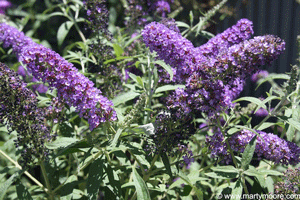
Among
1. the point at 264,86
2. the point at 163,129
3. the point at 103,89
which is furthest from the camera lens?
the point at 264,86

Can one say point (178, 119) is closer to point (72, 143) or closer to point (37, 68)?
point (72, 143)

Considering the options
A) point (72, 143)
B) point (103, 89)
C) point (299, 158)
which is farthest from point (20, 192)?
point (299, 158)

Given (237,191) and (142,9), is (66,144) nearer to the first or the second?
(237,191)

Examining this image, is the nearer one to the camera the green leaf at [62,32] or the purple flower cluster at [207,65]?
the purple flower cluster at [207,65]

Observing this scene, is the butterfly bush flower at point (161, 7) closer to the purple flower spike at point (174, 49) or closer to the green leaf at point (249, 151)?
the purple flower spike at point (174, 49)

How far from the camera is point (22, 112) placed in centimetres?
175

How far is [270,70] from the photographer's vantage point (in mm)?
6109

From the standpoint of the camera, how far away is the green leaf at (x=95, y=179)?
168 centimetres

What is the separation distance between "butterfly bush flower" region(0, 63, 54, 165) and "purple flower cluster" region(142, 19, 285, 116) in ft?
2.43

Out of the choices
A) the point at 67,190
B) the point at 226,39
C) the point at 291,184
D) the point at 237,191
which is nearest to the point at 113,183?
the point at 67,190

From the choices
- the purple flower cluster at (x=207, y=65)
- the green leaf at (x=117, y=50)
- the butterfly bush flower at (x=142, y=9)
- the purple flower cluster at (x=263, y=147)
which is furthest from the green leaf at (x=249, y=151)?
the butterfly bush flower at (x=142, y=9)

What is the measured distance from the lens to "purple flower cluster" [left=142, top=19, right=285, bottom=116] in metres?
1.69

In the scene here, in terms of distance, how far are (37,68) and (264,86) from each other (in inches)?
199

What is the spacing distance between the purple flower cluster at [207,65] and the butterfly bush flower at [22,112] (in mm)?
742
